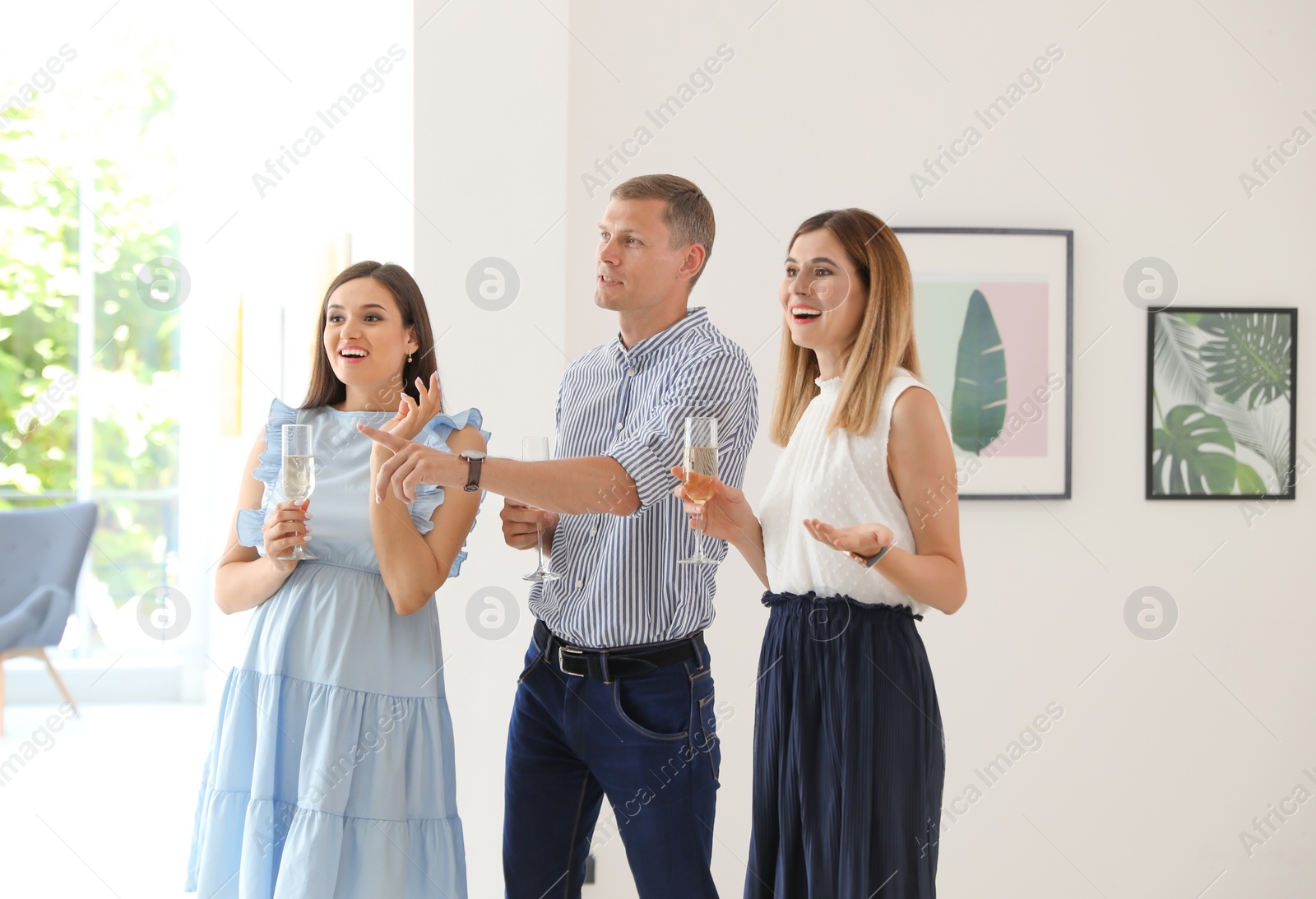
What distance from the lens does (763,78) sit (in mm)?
3152

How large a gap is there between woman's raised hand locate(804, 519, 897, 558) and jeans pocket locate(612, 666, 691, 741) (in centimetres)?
49

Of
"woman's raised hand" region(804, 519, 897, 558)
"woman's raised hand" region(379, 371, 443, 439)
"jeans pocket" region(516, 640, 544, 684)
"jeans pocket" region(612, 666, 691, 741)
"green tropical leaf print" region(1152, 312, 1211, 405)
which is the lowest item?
"jeans pocket" region(612, 666, 691, 741)

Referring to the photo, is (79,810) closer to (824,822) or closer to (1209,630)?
(824,822)

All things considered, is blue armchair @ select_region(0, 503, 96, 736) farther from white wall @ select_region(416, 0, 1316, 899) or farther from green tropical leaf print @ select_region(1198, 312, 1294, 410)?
green tropical leaf print @ select_region(1198, 312, 1294, 410)

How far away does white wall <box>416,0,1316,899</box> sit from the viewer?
3.14 metres

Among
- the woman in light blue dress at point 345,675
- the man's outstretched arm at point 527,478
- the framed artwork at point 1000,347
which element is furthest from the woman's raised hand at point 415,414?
the framed artwork at point 1000,347

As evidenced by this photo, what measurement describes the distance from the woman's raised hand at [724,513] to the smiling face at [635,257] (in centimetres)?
40

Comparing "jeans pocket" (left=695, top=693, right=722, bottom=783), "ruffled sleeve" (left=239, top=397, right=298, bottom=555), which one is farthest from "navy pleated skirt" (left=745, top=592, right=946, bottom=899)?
"ruffled sleeve" (left=239, top=397, right=298, bottom=555)

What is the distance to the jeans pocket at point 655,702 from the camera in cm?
179

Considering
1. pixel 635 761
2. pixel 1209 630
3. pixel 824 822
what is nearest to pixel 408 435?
pixel 635 761

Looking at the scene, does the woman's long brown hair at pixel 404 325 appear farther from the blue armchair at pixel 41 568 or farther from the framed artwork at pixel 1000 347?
the blue armchair at pixel 41 568

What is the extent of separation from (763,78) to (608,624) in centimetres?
210

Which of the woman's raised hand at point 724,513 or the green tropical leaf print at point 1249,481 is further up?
the green tropical leaf print at point 1249,481

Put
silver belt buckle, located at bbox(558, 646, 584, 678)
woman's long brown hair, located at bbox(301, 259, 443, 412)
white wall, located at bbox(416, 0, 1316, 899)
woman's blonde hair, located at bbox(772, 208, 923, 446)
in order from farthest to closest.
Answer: white wall, located at bbox(416, 0, 1316, 899) → woman's long brown hair, located at bbox(301, 259, 443, 412) → silver belt buckle, located at bbox(558, 646, 584, 678) → woman's blonde hair, located at bbox(772, 208, 923, 446)
